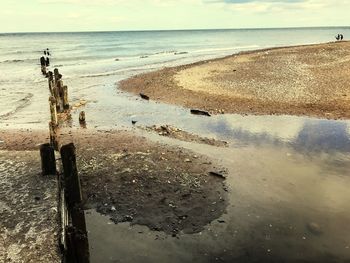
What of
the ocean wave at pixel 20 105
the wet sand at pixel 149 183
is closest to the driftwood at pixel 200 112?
the wet sand at pixel 149 183

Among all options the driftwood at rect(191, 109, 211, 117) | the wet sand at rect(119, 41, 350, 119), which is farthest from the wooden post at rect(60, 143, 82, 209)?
the wet sand at rect(119, 41, 350, 119)

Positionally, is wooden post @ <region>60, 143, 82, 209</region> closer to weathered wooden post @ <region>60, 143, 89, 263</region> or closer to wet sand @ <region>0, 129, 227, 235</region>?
weathered wooden post @ <region>60, 143, 89, 263</region>

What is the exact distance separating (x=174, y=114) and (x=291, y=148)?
8.51m

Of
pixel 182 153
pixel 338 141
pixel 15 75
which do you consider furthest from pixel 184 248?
pixel 15 75

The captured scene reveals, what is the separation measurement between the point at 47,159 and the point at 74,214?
10.7 ft

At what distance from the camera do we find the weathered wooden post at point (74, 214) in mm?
7418

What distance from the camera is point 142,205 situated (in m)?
11.5

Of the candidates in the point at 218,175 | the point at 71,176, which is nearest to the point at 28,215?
the point at 71,176

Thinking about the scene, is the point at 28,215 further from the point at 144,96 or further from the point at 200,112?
the point at 144,96

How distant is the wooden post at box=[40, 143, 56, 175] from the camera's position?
11084 mm

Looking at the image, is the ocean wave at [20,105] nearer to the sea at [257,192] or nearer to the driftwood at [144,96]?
the sea at [257,192]

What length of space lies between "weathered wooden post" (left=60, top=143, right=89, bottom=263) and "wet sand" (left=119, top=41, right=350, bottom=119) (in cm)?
1487

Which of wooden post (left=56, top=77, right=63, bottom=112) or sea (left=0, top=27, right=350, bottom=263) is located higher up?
wooden post (left=56, top=77, right=63, bottom=112)

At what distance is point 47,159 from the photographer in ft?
37.0
